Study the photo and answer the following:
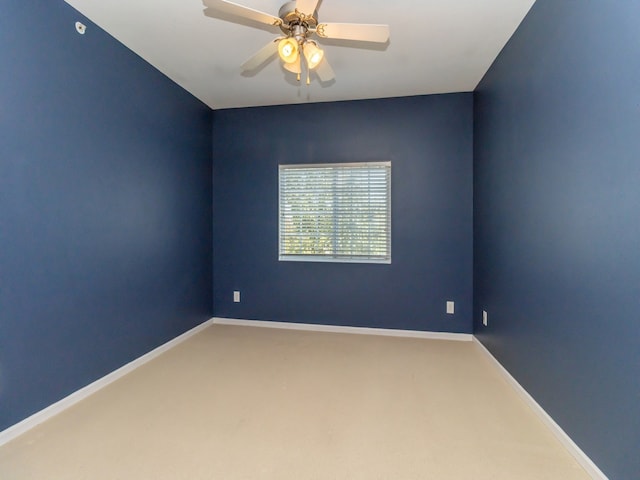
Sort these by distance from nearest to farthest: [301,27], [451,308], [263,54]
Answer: [301,27]
[263,54]
[451,308]

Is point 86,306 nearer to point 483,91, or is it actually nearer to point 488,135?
point 488,135

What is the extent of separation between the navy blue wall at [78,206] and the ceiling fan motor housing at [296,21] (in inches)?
57.7

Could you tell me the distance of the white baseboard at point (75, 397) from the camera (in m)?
1.78

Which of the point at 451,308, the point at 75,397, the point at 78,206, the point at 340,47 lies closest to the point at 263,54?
the point at 340,47

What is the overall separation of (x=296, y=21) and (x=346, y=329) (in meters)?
2.93

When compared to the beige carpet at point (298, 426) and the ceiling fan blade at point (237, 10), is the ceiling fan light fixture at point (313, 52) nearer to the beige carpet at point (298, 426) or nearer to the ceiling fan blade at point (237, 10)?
the ceiling fan blade at point (237, 10)

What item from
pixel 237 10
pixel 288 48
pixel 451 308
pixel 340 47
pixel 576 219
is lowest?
pixel 451 308

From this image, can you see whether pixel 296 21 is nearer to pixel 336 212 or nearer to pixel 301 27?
pixel 301 27

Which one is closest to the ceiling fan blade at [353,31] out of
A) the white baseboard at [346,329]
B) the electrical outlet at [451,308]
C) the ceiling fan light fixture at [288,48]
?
the ceiling fan light fixture at [288,48]

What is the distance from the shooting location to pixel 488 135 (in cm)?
291

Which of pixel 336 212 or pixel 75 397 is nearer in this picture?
pixel 75 397

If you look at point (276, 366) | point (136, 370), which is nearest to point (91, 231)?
point (136, 370)

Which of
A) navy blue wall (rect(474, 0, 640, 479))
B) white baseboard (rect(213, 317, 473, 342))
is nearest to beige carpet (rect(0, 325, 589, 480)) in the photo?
navy blue wall (rect(474, 0, 640, 479))

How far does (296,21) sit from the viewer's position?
1.84 metres
